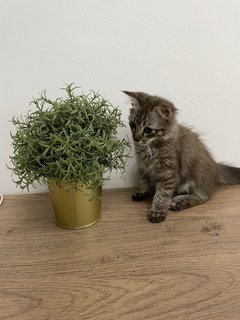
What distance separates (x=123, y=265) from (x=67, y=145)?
300 millimetres

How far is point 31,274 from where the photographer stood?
753 mm

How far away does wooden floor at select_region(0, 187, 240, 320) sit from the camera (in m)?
0.65

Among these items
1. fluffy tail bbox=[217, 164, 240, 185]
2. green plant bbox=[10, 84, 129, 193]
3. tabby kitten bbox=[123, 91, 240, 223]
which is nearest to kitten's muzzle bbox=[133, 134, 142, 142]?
tabby kitten bbox=[123, 91, 240, 223]

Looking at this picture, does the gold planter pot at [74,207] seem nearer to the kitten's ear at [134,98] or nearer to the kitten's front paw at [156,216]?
the kitten's front paw at [156,216]

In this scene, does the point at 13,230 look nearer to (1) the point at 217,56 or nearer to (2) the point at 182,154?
(2) the point at 182,154

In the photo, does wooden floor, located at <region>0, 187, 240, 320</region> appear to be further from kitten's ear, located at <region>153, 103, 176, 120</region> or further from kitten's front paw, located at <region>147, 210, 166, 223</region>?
kitten's ear, located at <region>153, 103, 176, 120</region>

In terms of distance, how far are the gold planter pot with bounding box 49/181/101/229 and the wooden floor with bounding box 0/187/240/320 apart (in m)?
0.02

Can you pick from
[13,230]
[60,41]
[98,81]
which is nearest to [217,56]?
[98,81]

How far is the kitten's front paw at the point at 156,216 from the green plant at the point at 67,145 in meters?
0.20

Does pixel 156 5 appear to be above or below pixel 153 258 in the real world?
above

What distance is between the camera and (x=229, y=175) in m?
1.14

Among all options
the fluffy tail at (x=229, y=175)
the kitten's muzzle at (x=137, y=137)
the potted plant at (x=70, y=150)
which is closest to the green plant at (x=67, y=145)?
the potted plant at (x=70, y=150)

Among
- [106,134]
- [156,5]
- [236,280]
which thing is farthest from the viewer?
[156,5]

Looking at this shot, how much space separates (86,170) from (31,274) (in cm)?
26
